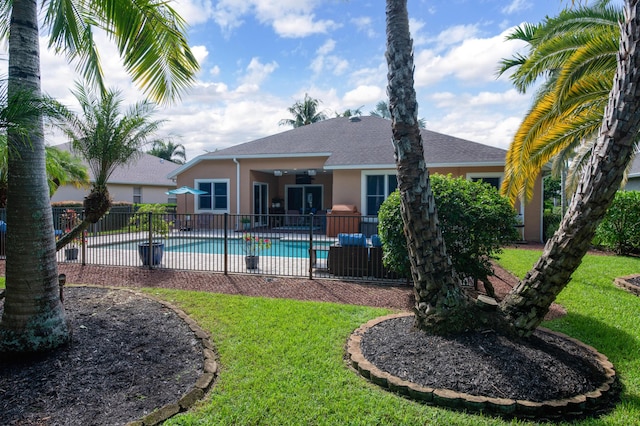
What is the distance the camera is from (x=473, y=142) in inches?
675

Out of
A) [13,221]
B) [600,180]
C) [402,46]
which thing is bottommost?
[13,221]

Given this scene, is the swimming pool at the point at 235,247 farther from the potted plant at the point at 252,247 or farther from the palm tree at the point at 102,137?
the palm tree at the point at 102,137

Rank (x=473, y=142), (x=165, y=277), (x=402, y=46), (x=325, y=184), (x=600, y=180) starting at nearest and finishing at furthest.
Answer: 1. (x=600, y=180)
2. (x=402, y=46)
3. (x=165, y=277)
4. (x=473, y=142)
5. (x=325, y=184)

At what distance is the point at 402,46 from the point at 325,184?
18.9 metres

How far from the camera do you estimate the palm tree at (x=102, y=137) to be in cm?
587

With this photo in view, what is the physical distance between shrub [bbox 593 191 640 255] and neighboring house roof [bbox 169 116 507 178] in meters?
4.09

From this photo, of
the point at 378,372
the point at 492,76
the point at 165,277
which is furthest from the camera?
the point at 492,76

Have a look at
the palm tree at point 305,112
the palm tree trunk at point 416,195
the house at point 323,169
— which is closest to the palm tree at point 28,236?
the palm tree trunk at point 416,195

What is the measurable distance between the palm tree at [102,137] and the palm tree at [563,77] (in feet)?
26.7

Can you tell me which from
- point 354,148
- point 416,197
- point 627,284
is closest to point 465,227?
point 416,197

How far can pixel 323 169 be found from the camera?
1864cm

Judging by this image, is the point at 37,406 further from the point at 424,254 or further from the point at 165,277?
the point at 165,277

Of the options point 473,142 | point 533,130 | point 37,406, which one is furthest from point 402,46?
point 473,142

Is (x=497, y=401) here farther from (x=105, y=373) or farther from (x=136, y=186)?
(x=136, y=186)
